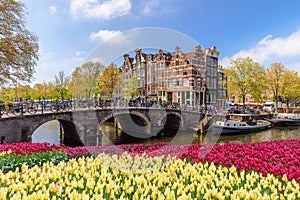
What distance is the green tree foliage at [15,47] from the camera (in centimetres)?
1675

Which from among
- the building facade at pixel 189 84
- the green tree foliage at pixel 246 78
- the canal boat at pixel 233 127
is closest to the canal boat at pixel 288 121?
the green tree foliage at pixel 246 78

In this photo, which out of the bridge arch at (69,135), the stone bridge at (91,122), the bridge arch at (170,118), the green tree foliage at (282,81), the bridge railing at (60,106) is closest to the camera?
the stone bridge at (91,122)

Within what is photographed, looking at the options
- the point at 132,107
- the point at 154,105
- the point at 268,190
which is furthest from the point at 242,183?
the point at 154,105

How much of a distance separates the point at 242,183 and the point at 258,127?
83.9 feet

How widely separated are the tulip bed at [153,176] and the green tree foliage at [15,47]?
1185 centimetres

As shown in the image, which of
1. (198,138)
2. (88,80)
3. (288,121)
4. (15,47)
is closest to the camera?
(15,47)

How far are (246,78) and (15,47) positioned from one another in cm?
3062

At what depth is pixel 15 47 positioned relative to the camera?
1716 centimetres

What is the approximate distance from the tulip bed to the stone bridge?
8.59 meters

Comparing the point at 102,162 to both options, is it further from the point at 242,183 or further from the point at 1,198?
the point at 242,183

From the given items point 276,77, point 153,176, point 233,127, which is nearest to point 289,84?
point 276,77

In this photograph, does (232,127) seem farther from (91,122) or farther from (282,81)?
(282,81)

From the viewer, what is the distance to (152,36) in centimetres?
654

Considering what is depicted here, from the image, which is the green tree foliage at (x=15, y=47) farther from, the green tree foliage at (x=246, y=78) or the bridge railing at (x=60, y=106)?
the green tree foliage at (x=246, y=78)
